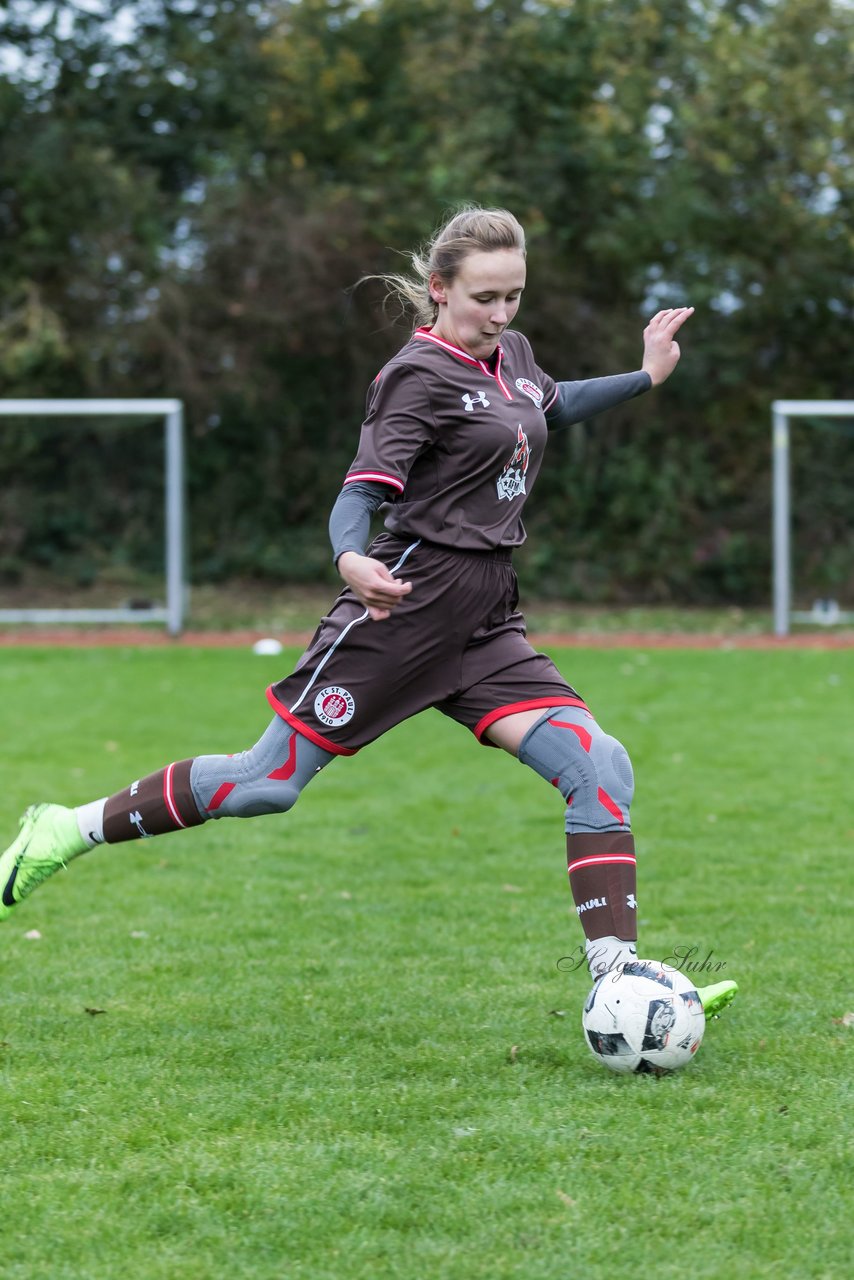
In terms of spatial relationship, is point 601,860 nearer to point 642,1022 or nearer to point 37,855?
point 642,1022

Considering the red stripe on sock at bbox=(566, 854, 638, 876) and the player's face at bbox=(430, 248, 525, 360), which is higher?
the player's face at bbox=(430, 248, 525, 360)

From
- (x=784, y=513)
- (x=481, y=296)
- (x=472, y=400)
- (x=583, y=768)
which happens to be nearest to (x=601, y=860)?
(x=583, y=768)

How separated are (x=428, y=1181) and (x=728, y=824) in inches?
178

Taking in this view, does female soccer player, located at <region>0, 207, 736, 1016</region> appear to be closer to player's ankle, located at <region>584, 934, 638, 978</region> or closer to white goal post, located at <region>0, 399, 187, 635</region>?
player's ankle, located at <region>584, 934, 638, 978</region>

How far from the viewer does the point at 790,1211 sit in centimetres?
306

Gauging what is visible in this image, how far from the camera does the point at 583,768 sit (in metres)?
4.08

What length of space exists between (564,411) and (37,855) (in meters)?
2.02

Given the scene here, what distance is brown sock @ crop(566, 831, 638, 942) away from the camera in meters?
4.02

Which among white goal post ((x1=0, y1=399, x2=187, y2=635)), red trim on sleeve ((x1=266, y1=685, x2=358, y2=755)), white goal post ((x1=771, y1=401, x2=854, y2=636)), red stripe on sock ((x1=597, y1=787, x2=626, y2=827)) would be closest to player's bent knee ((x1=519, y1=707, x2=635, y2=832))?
red stripe on sock ((x1=597, y1=787, x2=626, y2=827))

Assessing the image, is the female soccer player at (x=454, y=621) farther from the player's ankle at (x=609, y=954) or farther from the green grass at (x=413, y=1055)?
the green grass at (x=413, y=1055)

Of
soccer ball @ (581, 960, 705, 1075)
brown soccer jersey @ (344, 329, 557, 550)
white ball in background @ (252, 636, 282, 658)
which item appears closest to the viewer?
soccer ball @ (581, 960, 705, 1075)

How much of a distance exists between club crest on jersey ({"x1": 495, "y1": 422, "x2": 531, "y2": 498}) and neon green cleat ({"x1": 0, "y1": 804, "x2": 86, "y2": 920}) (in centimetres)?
156

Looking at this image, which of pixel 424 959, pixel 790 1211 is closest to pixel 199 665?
pixel 424 959

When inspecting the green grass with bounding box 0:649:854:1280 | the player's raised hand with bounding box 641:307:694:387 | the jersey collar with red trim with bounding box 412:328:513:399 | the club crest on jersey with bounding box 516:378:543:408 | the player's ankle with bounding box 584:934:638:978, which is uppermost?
the player's raised hand with bounding box 641:307:694:387
